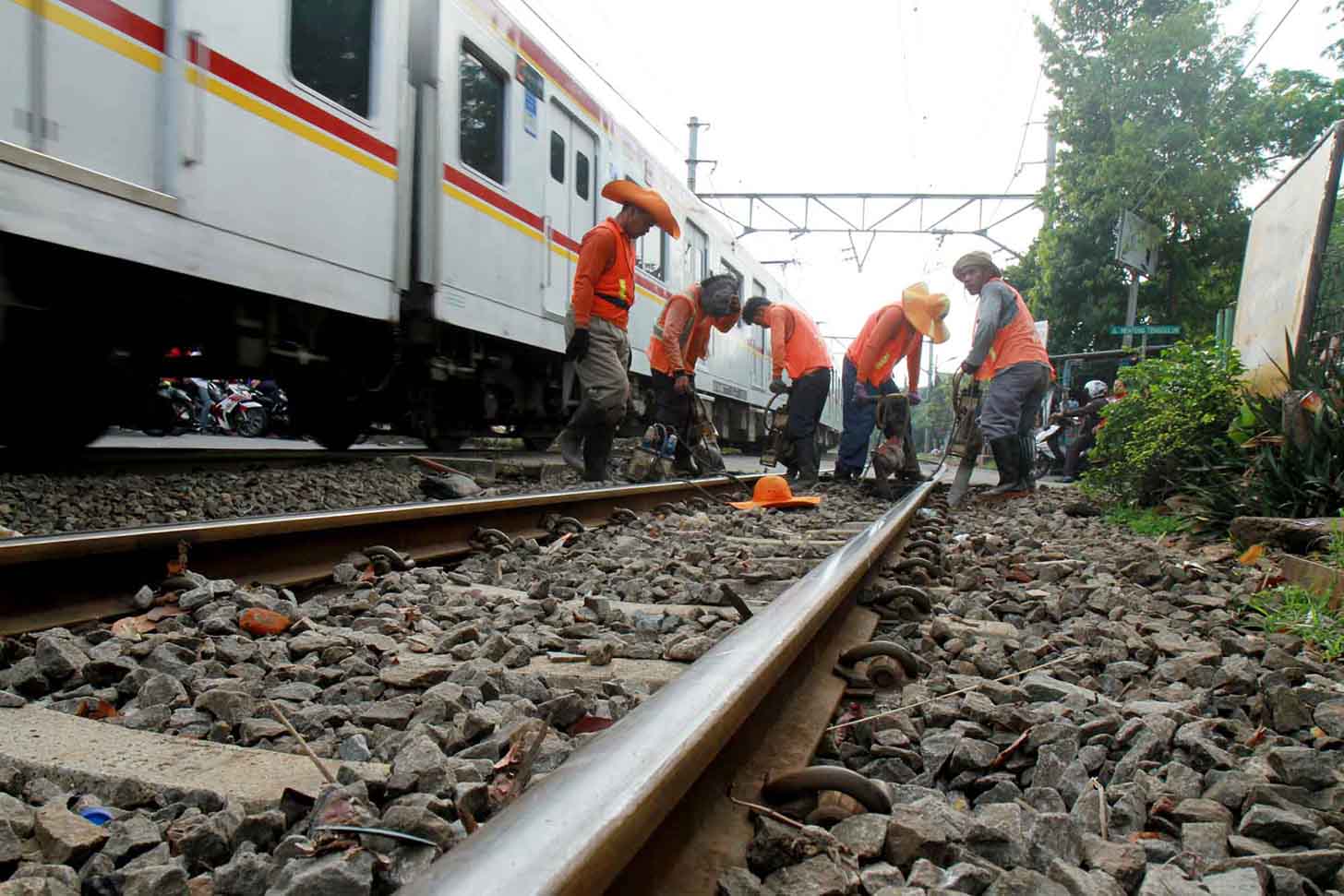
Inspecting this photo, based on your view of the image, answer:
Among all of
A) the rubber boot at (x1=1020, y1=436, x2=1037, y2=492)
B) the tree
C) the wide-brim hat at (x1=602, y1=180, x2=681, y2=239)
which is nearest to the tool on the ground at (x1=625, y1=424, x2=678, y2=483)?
the wide-brim hat at (x1=602, y1=180, x2=681, y2=239)

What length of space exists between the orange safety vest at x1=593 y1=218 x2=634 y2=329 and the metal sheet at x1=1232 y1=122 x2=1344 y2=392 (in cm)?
427

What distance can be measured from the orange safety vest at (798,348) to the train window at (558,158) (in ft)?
→ 7.51

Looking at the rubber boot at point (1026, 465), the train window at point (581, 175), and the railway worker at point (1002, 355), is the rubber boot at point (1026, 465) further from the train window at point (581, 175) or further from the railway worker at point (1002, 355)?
the train window at point (581, 175)

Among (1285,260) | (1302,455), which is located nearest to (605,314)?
(1302,455)

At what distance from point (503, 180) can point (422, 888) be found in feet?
24.4

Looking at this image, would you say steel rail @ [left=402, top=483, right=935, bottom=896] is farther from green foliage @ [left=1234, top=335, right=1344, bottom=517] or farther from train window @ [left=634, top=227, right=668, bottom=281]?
train window @ [left=634, top=227, right=668, bottom=281]

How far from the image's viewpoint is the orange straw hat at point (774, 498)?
250 inches

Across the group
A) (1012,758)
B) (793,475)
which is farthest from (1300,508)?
(793,475)

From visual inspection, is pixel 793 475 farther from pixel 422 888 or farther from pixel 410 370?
pixel 422 888

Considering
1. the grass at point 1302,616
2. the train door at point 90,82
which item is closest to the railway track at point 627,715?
the grass at point 1302,616

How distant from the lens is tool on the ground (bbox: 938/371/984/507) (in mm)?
7867

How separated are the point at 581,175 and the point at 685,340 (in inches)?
77.1

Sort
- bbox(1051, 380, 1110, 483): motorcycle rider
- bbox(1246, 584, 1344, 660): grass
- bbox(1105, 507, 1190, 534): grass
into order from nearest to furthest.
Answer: bbox(1246, 584, 1344, 660): grass, bbox(1105, 507, 1190, 534): grass, bbox(1051, 380, 1110, 483): motorcycle rider

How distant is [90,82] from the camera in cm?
425
